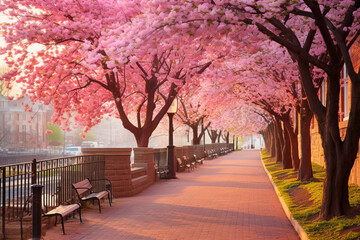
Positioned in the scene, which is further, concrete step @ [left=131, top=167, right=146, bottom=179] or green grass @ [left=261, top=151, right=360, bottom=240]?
concrete step @ [left=131, top=167, right=146, bottom=179]

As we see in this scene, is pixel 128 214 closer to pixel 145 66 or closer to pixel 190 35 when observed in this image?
pixel 190 35

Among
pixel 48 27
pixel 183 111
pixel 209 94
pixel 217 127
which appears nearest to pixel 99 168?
pixel 48 27

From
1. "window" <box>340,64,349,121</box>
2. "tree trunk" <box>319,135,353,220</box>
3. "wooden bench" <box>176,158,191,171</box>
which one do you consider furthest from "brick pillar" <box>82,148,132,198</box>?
"wooden bench" <box>176,158,191,171</box>

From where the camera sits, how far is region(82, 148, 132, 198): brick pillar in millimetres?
16016

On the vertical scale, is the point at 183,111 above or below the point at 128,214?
above

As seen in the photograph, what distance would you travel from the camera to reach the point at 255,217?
38.9 ft

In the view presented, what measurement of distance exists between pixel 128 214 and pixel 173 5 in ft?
18.5

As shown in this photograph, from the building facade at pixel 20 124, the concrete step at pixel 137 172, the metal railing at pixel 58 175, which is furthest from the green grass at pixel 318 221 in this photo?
the building facade at pixel 20 124

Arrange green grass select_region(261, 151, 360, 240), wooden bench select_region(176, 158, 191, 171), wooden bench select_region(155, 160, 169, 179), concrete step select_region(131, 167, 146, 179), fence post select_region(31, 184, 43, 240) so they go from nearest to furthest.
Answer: fence post select_region(31, 184, 43, 240) < green grass select_region(261, 151, 360, 240) < concrete step select_region(131, 167, 146, 179) < wooden bench select_region(155, 160, 169, 179) < wooden bench select_region(176, 158, 191, 171)

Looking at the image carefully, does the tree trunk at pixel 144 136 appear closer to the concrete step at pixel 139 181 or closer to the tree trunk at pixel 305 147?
the concrete step at pixel 139 181

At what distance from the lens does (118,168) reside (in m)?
16.1

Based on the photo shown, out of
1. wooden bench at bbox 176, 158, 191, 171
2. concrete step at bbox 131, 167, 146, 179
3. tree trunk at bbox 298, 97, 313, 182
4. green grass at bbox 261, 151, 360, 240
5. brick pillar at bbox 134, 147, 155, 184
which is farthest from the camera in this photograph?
wooden bench at bbox 176, 158, 191, 171

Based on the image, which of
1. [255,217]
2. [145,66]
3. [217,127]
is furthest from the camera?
[217,127]

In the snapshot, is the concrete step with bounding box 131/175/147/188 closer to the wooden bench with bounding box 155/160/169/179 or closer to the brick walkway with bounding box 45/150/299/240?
the brick walkway with bounding box 45/150/299/240
